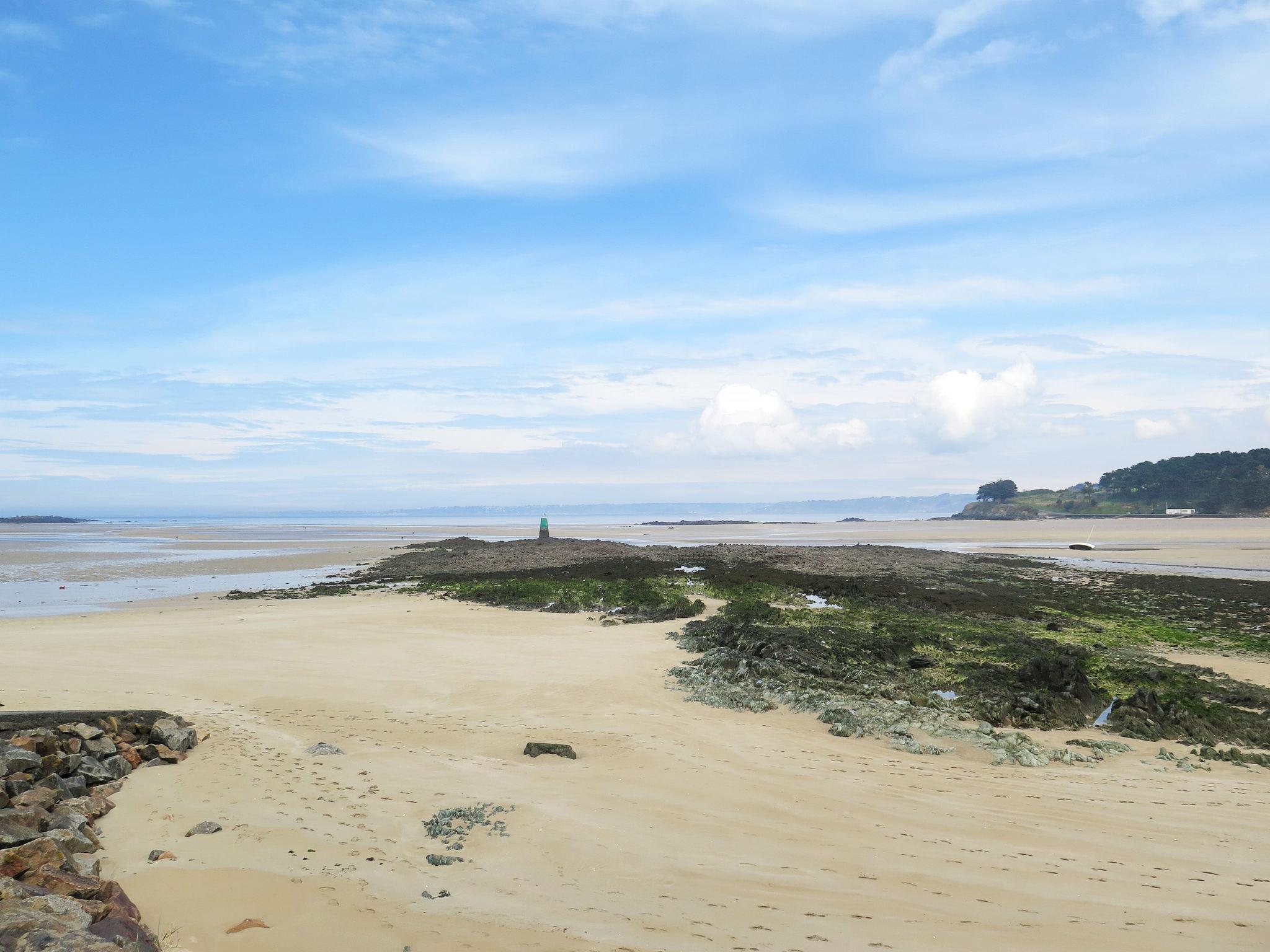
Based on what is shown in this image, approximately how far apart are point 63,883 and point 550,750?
5.10m

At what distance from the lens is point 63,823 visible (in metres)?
6.05

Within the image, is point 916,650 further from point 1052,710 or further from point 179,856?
point 179,856

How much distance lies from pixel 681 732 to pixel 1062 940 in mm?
5679

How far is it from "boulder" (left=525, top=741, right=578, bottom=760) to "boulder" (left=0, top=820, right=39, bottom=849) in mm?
4761

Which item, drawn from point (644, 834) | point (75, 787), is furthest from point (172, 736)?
point (644, 834)

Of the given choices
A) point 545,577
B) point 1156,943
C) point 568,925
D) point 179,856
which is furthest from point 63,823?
point 545,577

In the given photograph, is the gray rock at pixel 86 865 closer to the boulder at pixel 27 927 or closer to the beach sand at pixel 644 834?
the beach sand at pixel 644 834

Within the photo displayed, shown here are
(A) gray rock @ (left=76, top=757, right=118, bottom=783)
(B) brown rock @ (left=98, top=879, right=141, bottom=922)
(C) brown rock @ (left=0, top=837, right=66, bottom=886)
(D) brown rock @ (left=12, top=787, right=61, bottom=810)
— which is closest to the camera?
(B) brown rock @ (left=98, top=879, right=141, bottom=922)

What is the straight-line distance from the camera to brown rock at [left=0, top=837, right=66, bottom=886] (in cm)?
485

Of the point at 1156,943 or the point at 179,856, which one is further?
the point at 179,856

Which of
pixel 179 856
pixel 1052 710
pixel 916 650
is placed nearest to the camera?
pixel 179 856

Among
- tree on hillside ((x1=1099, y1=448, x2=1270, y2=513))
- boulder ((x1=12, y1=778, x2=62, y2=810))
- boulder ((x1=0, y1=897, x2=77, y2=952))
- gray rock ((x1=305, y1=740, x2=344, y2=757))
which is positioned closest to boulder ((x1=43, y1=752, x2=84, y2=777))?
boulder ((x1=12, y1=778, x2=62, y2=810))

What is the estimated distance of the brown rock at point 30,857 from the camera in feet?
15.9

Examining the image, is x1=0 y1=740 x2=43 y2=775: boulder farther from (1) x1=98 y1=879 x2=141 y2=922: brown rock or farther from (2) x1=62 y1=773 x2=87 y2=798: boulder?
(1) x1=98 y1=879 x2=141 y2=922: brown rock
